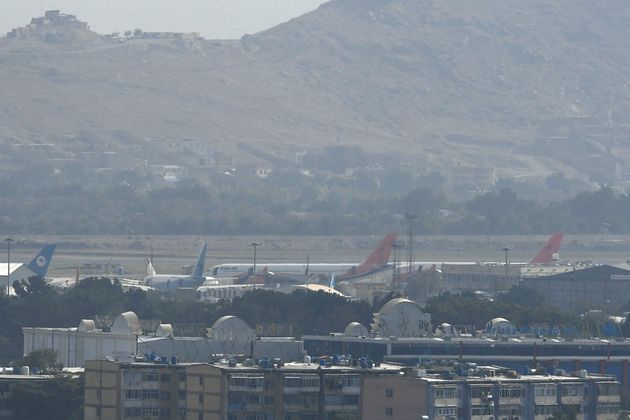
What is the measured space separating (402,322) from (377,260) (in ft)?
198

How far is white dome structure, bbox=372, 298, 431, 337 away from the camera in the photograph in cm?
8988

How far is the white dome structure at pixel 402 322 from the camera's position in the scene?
89.9m

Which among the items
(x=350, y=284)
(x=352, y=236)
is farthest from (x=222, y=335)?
(x=352, y=236)

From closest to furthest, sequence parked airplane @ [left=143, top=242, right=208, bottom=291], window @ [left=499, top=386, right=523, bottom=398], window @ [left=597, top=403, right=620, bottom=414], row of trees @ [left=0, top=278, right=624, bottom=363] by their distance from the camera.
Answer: window @ [left=499, top=386, right=523, bottom=398] → window @ [left=597, top=403, right=620, bottom=414] → row of trees @ [left=0, top=278, right=624, bottom=363] → parked airplane @ [left=143, top=242, right=208, bottom=291]

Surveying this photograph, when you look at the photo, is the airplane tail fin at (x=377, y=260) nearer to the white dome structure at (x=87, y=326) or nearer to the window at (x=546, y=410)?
the white dome structure at (x=87, y=326)

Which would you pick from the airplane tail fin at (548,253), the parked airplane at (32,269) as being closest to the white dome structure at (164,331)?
the parked airplane at (32,269)

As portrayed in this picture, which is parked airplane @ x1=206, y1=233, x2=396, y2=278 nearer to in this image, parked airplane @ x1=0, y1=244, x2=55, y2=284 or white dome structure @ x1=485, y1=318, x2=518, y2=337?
parked airplane @ x1=0, y1=244, x2=55, y2=284

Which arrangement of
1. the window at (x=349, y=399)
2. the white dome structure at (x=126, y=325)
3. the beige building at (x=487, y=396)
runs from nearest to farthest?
the beige building at (x=487, y=396)
the window at (x=349, y=399)
the white dome structure at (x=126, y=325)

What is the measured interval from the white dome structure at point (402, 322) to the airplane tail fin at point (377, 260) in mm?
55760

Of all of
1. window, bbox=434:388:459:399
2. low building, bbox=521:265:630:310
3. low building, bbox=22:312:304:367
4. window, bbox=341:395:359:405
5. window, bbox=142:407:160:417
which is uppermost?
low building, bbox=521:265:630:310

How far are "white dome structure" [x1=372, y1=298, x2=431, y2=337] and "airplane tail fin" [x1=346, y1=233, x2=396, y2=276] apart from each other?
5576 cm

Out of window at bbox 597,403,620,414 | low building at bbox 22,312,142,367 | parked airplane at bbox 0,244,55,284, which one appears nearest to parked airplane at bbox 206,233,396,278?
parked airplane at bbox 0,244,55,284

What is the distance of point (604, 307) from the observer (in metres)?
123

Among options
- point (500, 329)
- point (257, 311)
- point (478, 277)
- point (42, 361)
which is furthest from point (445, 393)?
point (478, 277)
